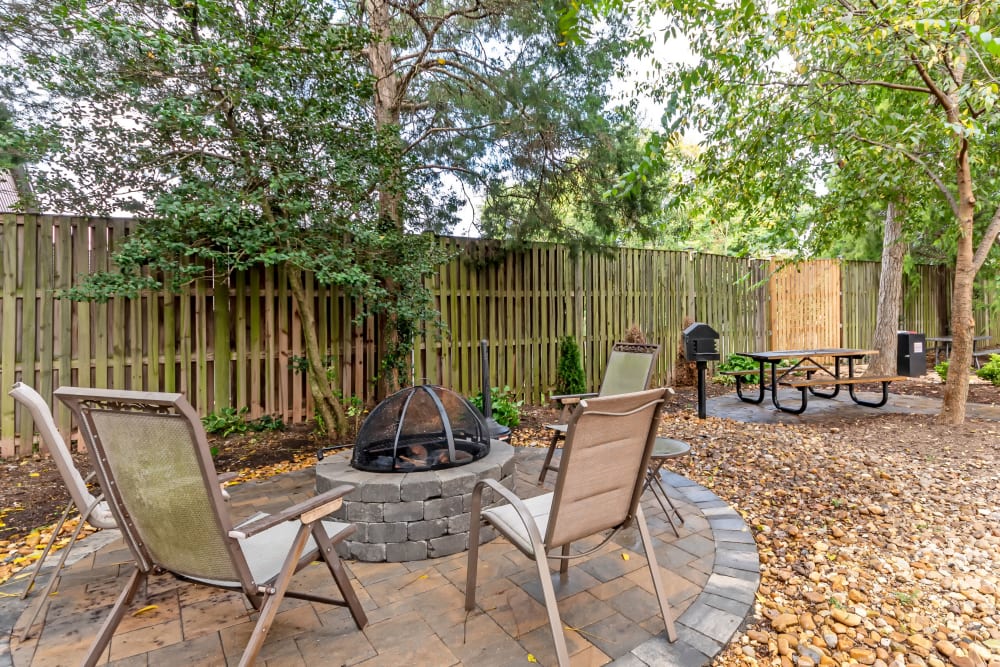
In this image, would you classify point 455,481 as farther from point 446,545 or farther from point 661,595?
point 661,595

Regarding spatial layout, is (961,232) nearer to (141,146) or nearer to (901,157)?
(901,157)

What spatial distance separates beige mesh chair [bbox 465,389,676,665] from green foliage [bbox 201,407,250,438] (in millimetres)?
3457

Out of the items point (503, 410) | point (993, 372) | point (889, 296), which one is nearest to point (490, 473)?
point (503, 410)

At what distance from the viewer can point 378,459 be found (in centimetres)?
249

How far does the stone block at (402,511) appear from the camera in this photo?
220cm

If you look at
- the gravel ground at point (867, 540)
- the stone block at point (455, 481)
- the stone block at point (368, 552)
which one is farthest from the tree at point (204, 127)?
the gravel ground at point (867, 540)

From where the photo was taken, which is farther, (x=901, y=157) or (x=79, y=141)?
(x=901, y=157)

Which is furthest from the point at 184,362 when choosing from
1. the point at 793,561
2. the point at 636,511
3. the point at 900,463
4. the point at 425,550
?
the point at 900,463

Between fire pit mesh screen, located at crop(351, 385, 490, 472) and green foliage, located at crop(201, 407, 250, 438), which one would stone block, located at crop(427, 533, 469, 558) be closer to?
fire pit mesh screen, located at crop(351, 385, 490, 472)

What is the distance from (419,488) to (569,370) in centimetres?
396

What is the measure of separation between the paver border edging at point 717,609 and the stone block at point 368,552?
1160mm

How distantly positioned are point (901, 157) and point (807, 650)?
440 centimetres

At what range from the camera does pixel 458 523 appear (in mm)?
2301

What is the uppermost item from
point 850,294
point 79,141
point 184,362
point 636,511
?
point 79,141
